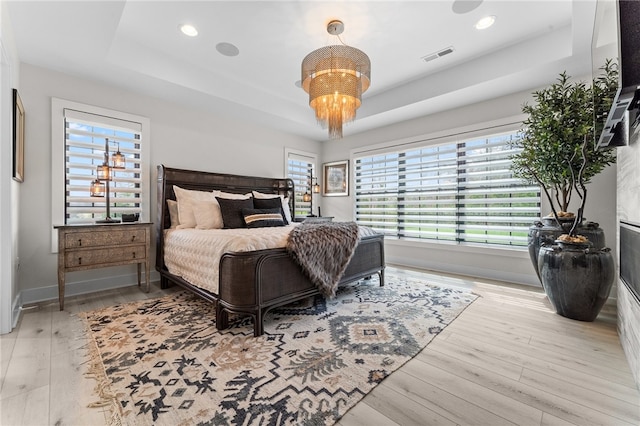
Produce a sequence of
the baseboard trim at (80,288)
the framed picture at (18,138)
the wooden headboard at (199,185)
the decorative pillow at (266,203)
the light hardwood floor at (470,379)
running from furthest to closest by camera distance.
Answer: the decorative pillow at (266,203)
the wooden headboard at (199,185)
the baseboard trim at (80,288)
the framed picture at (18,138)
the light hardwood floor at (470,379)

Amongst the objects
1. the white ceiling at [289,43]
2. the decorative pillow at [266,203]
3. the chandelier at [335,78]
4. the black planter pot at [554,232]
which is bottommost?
the black planter pot at [554,232]

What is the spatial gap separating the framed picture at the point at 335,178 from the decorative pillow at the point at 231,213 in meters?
2.78

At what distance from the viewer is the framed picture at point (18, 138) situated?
2.39m

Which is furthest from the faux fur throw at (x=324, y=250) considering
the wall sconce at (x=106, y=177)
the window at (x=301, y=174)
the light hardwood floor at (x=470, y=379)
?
the window at (x=301, y=174)

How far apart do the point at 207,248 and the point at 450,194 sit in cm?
376

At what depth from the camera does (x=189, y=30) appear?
276 cm

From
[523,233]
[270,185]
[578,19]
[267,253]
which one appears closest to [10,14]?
[267,253]

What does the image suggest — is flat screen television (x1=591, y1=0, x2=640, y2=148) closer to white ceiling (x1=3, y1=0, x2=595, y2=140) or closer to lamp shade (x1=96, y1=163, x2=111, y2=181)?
white ceiling (x1=3, y1=0, x2=595, y2=140)

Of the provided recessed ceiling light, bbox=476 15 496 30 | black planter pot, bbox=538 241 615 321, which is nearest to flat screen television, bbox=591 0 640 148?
black planter pot, bbox=538 241 615 321

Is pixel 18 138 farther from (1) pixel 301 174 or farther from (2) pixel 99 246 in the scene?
(1) pixel 301 174

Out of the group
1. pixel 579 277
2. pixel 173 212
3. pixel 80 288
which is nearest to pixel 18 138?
pixel 173 212

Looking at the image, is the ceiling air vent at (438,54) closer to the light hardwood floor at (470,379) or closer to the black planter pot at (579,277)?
the black planter pot at (579,277)

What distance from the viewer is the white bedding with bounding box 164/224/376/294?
86.0 inches

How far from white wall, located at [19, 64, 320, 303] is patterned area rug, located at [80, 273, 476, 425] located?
0.92 meters
